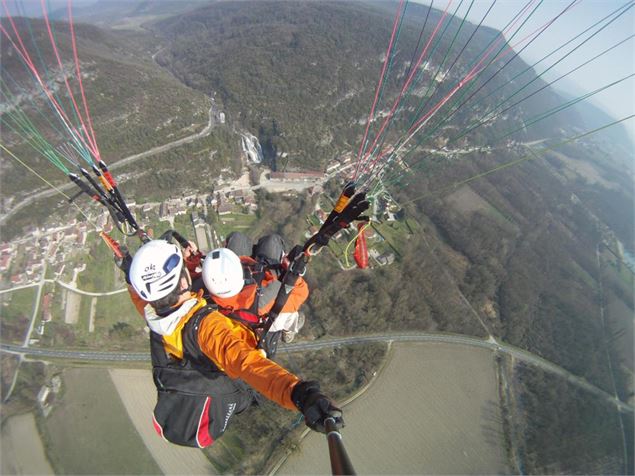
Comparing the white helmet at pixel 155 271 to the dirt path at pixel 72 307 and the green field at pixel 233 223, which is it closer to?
the dirt path at pixel 72 307

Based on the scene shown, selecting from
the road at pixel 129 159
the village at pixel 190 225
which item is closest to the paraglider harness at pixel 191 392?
the village at pixel 190 225

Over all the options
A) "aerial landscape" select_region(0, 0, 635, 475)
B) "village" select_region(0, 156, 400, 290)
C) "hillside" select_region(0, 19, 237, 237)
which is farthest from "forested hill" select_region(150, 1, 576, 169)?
"hillside" select_region(0, 19, 237, 237)

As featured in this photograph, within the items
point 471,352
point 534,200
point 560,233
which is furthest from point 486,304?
point 534,200

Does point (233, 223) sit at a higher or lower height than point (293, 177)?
lower

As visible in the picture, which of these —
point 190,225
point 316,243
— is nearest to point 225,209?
point 190,225

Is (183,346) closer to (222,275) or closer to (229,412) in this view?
(222,275)

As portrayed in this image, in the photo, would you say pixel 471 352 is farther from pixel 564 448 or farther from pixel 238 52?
pixel 238 52
